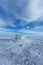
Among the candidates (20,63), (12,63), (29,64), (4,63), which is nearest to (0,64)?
(4,63)

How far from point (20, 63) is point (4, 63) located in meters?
1.00

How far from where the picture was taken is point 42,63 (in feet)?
16.9

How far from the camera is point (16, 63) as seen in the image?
5082mm

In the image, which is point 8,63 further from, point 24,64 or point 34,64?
point 34,64

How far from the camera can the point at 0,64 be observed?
4.80 m

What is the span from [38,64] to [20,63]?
3.71ft

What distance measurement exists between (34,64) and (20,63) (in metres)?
0.88

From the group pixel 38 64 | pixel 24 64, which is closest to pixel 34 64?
pixel 38 64

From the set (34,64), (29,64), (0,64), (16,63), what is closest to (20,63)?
(16,63)

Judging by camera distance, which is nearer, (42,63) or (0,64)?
(0,64)

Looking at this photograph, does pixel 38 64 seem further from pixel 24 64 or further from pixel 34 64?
pixel 24 64

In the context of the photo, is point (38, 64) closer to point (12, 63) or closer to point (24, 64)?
point (24, 64)

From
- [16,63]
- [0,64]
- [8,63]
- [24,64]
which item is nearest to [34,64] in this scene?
[24,64]

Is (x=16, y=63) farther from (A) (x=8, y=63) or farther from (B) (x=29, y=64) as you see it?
(B) (x=29, y=64)
